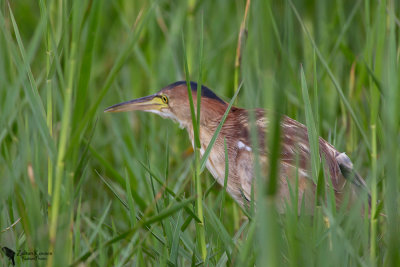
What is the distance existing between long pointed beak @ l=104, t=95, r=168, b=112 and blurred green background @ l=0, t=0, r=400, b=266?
0.43 ft

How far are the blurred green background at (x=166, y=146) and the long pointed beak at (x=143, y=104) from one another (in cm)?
13

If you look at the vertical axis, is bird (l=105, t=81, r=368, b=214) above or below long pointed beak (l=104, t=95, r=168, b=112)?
below

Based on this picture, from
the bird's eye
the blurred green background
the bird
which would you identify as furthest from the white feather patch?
the bird's eye

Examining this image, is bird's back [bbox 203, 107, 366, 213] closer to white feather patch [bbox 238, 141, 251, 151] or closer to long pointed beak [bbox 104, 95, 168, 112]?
white feather patch [bbox 238, 141, 251, 151]

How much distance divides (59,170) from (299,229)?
1.84ft

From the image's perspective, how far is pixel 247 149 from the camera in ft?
7.59

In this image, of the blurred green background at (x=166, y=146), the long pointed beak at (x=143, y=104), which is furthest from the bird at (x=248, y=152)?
the blurred green background at (x=166, y=146)

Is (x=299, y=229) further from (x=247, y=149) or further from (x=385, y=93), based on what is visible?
(x=247, y=149)

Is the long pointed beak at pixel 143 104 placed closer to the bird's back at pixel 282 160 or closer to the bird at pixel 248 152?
the bird at pixel 248 152

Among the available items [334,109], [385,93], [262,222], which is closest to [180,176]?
[334,109]

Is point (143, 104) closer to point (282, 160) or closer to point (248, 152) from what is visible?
point (248, 152)

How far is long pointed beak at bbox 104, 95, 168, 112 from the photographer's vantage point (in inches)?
101

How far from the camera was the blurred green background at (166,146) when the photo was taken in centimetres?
121

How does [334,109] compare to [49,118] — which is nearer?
[49,118]
